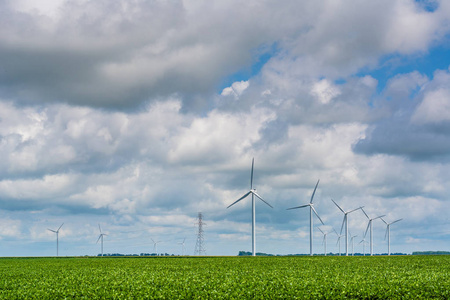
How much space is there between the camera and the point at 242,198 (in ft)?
443

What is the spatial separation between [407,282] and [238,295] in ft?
53.6

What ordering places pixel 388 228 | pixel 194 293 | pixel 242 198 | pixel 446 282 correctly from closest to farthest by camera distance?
pixel 194 293
pixel 446 282
pixel 242 198
pixel 388 228

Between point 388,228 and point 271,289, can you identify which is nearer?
point 271,289

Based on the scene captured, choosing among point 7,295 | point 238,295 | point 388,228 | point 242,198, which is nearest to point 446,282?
point 238,295

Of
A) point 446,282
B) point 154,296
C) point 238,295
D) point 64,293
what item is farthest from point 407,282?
point 64,293

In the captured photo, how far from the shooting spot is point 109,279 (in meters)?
49.2

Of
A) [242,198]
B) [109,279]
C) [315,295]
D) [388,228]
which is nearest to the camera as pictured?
[315,295]

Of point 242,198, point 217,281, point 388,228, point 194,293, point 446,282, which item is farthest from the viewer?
point 388,228

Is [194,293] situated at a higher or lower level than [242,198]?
lower

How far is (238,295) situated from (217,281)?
8919 mm

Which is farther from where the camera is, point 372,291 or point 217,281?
point 217,281

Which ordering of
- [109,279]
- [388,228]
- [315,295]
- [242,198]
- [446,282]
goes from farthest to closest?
[388,228] < [242,198] < [109,279] < [446,282] < [315,295]

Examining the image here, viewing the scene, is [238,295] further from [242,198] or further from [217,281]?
[242,198]

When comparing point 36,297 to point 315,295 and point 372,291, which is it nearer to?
point 315,295
